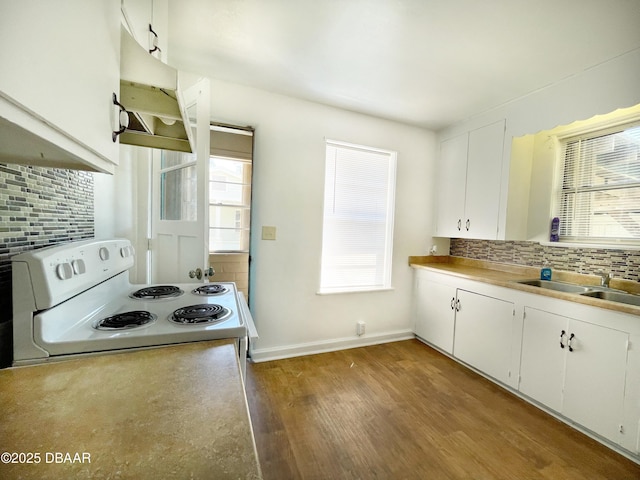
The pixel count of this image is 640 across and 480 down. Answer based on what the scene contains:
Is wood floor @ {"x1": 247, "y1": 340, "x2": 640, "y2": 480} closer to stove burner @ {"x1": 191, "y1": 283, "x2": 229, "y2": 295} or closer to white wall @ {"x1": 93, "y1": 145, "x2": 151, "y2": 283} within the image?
stove burner @ {"x1": 191, "y1": 283, "x2": 229, "y2": 295}

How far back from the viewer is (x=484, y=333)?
7.55 ft

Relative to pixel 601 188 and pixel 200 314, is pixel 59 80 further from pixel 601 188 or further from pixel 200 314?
pixel 601 188

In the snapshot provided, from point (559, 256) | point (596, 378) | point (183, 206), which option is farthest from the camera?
point (559, 256)

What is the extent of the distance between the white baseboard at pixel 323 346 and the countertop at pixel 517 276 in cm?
86

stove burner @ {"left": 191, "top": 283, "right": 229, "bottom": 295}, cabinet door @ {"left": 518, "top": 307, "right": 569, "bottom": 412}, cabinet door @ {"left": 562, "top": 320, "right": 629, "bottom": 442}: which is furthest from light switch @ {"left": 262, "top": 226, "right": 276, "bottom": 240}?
cabinet door @ {"left": 562, "top": 320, "right": 629, "bottom": 442}

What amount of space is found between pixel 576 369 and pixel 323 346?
193cm

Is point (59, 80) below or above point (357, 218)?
above

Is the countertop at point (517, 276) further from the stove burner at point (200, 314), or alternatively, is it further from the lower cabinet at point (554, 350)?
the stove burner at point (200, 314)

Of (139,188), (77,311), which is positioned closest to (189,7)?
(139,188)

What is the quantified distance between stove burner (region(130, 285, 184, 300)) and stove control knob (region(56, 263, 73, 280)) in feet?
1.38

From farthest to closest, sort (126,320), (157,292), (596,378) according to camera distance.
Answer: (596,378)
(157,292)
(126,320)

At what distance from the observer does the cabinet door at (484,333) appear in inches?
84.3

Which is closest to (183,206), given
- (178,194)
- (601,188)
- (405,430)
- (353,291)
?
(178,194)

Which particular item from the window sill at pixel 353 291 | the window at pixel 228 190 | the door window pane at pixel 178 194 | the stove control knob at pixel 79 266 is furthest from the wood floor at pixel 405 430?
the window at pixel 228 190
